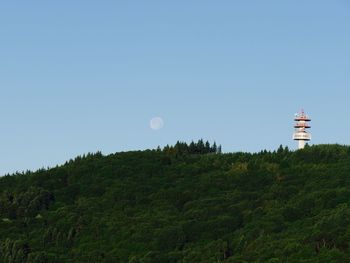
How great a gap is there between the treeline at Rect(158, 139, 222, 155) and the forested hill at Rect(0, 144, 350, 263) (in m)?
0.63

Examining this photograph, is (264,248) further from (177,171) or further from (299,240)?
(177,171)

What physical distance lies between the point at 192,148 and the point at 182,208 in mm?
34917

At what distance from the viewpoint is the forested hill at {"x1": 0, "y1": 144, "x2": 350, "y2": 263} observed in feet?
239

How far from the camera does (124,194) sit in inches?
3846

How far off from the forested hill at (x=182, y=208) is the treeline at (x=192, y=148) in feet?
2.08

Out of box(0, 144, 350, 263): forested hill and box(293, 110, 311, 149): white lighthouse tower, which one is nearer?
box(0, 144, 350, 263): forested hill

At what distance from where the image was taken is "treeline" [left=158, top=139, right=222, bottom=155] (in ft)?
383

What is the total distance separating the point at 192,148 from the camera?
126000 mm

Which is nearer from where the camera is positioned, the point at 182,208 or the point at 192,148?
the point at 182,208

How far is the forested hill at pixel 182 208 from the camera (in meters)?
72.8

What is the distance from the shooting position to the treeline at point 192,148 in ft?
383

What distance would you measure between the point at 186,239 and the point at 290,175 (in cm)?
2009

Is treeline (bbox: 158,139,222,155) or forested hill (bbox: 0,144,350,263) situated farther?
treeline (bbox: 158,139,222,155)

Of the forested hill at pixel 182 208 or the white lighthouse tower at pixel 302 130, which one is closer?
the forested hill at pixel 182 208
